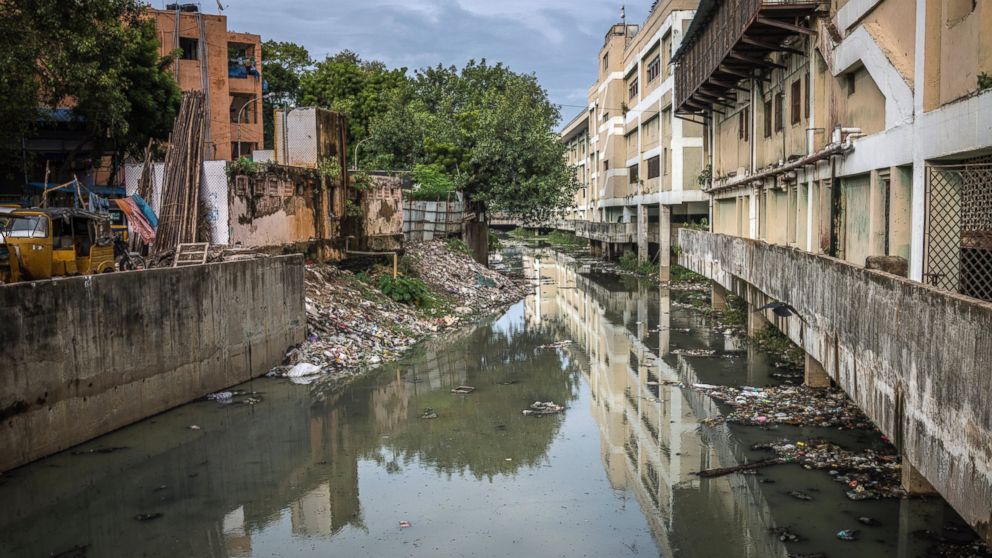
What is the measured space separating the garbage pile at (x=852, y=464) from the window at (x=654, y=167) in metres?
27.8

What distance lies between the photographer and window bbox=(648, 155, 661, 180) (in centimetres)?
3759

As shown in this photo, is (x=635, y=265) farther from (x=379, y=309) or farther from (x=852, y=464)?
(x=852, y=464)

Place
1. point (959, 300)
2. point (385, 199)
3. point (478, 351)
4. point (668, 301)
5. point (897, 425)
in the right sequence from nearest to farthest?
point (959, 300)
point (897, 425)
point (478, 351)
point (385, 199)
point (668, 301)

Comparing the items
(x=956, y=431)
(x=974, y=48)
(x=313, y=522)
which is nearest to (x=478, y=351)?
(x=313, y=522)

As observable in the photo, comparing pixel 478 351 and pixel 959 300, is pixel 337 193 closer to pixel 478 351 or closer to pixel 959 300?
pixel 478 351

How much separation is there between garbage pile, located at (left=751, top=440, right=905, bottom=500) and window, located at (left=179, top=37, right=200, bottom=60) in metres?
31.7

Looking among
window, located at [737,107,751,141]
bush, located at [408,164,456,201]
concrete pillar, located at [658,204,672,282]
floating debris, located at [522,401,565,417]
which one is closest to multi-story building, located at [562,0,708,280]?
concrete pillar, located at [658,204,672,282]

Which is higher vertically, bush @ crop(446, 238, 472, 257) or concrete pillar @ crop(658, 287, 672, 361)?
bush @ crop(446, 238, 472, 257)

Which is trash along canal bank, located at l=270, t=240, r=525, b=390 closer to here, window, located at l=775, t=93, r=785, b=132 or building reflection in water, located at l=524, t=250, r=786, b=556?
building reflection in water, located at l=524, t=250, r=786, b=556

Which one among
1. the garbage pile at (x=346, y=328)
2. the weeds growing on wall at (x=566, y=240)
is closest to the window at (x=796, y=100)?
the garbage pile at (x=346, y=328)

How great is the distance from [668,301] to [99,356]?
67.0 feet

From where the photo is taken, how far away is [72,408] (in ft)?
33.8

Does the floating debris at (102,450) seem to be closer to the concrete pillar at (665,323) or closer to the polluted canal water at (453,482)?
the polluted canal water at (453,482)

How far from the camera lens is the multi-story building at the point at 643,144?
34.3m
